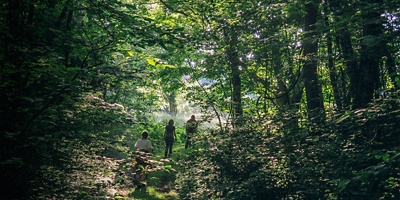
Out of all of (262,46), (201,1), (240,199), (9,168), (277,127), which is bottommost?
(240,199)

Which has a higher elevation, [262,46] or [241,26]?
[241,26]

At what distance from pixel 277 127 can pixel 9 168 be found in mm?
5193

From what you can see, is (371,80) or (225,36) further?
(225,36)

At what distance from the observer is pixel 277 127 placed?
7.18 meters

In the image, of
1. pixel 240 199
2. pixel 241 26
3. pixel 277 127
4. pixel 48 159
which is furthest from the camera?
pixel 241 26

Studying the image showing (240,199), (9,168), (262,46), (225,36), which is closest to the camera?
(9,168)

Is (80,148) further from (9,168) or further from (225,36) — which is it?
(225,36)

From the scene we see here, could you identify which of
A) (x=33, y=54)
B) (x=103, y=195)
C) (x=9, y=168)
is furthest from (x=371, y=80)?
(x=9, y=168)

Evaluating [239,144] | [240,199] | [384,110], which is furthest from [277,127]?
[384,110]

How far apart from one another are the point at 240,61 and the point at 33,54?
8.55 metres

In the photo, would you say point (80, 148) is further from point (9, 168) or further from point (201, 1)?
point (201, 1)

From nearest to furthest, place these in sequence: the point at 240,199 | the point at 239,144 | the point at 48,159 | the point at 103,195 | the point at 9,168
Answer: the point at 9,168 < the point at 48,159 < the point at 103,195 < the point at 240,199 < the point at 239,144

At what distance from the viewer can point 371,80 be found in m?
6.66

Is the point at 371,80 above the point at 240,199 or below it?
above
